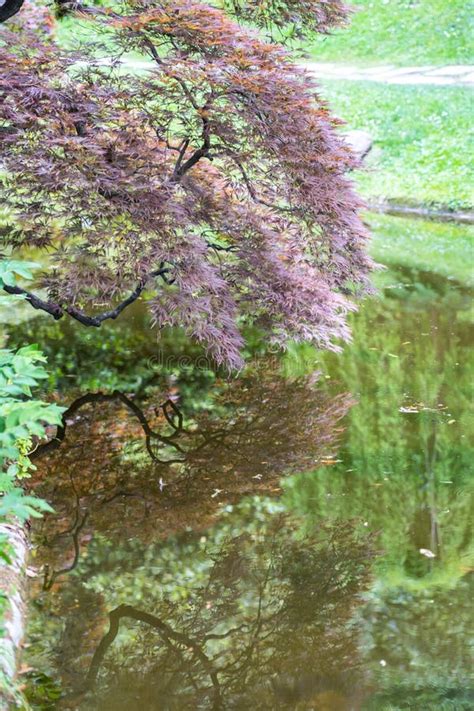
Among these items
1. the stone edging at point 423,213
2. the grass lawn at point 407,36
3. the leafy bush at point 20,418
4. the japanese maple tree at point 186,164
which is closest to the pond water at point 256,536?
the japanese maple tree at point 186,164

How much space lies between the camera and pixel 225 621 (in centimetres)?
404

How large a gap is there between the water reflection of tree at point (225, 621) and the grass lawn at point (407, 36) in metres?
16.6

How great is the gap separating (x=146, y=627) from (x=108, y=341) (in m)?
4.54

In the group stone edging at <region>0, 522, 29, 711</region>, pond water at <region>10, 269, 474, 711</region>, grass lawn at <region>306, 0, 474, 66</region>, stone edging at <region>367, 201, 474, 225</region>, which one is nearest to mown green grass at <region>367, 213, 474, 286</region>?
stone edging at <region>367, 201, 474, 225</region>

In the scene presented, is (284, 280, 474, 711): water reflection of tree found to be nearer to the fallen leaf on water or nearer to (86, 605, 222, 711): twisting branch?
the fallen leaf on water

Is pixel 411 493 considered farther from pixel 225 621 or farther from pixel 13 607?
pixel 13 607

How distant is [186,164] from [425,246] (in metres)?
5.88

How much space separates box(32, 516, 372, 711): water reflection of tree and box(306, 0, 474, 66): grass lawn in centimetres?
1655

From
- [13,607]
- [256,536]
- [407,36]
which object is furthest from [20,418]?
A: [407,36]

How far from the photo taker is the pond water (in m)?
3.65

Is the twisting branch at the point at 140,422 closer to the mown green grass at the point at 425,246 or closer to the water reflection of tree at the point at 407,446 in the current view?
the water reflection of tree at the point at 407,446

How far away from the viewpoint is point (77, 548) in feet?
15.2

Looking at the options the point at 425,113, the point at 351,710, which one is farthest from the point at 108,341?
the point at 425,113

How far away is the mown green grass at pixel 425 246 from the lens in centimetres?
1083
